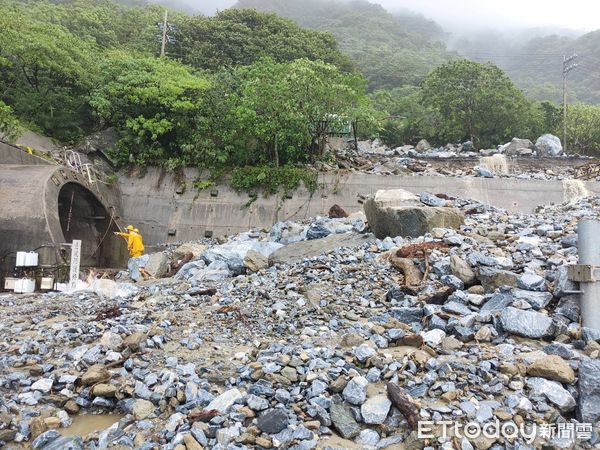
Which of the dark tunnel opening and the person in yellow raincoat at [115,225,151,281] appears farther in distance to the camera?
the dark tunnel opening

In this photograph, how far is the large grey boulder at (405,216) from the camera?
7.41 metres

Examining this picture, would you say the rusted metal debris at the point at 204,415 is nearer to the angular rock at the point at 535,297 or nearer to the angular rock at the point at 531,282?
the angular rock at the point at 535,297

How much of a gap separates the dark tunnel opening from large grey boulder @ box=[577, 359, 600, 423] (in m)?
12.8

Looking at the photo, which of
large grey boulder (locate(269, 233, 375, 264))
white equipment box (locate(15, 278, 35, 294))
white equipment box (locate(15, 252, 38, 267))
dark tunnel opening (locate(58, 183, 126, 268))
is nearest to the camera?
large grey boulder (locate(269, 233, 375, 264))

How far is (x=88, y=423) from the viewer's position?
3.13 meters

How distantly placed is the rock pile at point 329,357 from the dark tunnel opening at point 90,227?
24.0ft

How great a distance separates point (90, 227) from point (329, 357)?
12.7 m

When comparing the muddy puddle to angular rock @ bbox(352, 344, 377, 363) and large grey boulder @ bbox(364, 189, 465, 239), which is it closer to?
angular rock @ bbox(352, 344, 377, 363)

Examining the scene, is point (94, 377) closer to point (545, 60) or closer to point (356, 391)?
point (356, 391)

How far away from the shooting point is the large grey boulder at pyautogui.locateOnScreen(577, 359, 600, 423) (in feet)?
9.10

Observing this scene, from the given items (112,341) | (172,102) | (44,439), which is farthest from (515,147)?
(44,439)

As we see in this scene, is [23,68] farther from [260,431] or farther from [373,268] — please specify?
[260,431]

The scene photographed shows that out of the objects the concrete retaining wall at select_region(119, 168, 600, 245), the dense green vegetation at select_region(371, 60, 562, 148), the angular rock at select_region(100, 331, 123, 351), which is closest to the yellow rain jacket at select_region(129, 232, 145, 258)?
the concrete retaining wall at select_region(119, 168, 600, 245)

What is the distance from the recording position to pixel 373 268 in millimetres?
6043
